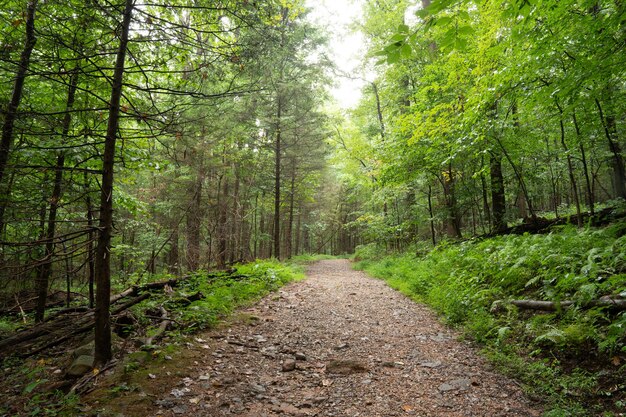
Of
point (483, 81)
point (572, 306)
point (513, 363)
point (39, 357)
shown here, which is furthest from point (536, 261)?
point (39, 357)

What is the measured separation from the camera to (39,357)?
4383mm

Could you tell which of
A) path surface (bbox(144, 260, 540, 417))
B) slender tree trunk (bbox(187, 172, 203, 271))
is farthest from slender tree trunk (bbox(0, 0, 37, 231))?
slender tree trunk (bbox(187, 172, 203, 271))

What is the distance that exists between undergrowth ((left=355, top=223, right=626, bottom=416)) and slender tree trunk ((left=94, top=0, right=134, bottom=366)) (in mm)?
4782

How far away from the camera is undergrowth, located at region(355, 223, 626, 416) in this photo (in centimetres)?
304

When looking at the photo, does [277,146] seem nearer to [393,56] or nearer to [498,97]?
[498,97]

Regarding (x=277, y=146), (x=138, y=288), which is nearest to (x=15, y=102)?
(x=138, y=288)

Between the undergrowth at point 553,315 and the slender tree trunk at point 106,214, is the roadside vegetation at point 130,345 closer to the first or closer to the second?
the slender tree trunk at point 106,214

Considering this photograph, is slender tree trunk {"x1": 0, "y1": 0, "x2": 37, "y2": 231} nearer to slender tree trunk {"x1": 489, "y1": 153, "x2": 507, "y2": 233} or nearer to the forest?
the forest

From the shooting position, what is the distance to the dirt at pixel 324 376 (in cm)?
308

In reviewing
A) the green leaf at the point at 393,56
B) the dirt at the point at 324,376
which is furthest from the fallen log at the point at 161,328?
the green leaf at the point at 393,56

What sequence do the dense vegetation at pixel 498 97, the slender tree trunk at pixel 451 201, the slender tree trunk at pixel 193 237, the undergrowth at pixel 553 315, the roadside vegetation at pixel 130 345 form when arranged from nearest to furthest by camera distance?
1. the undergrowth at pixel 553 315
2. the roadside vegetation at pixel 130 345
3. the dense vegetation at pixel 498 97
4. the slender tree trunk at pixel 451 201
5. the slender tree trunk at pixel 193 237

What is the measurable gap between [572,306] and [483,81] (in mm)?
4969

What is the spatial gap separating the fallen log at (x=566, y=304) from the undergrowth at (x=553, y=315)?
7 cm

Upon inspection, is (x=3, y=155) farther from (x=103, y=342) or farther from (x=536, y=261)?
(x=536, y=261)
